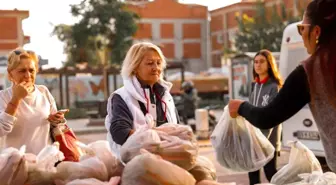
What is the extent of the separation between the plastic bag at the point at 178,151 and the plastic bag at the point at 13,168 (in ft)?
2.35

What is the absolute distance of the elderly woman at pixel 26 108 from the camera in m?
3.52

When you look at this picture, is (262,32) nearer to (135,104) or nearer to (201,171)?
(135,104)

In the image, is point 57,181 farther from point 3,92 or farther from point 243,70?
point 243,70

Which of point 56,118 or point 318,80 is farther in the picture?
point 56,118

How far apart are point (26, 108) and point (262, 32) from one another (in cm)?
3862

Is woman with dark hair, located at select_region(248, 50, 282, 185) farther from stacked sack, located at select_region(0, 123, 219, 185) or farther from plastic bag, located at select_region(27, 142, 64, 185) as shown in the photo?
plastic bag, located at select_region(27, 142, 64, 185)

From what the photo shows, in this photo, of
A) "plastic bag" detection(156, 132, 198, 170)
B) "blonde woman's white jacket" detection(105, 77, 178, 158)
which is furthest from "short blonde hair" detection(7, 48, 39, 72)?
"plastic bag" detection(156, 132, 198, 170)

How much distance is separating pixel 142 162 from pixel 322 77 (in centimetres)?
92

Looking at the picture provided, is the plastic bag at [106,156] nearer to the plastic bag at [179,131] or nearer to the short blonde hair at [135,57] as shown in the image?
the plastic bag at [179,131]

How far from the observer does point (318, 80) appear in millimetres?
2518

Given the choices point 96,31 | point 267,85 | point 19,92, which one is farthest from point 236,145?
point 96,31

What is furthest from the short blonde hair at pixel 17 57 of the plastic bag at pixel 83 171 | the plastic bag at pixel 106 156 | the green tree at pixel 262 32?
the green tree at pixel 262 32

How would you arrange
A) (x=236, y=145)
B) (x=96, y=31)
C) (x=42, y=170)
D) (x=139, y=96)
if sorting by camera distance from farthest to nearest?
(x=96, y=31) < (x=236, y=145) < (x=139, y=96) < (x=42, y=170)

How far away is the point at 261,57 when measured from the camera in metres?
6.05
